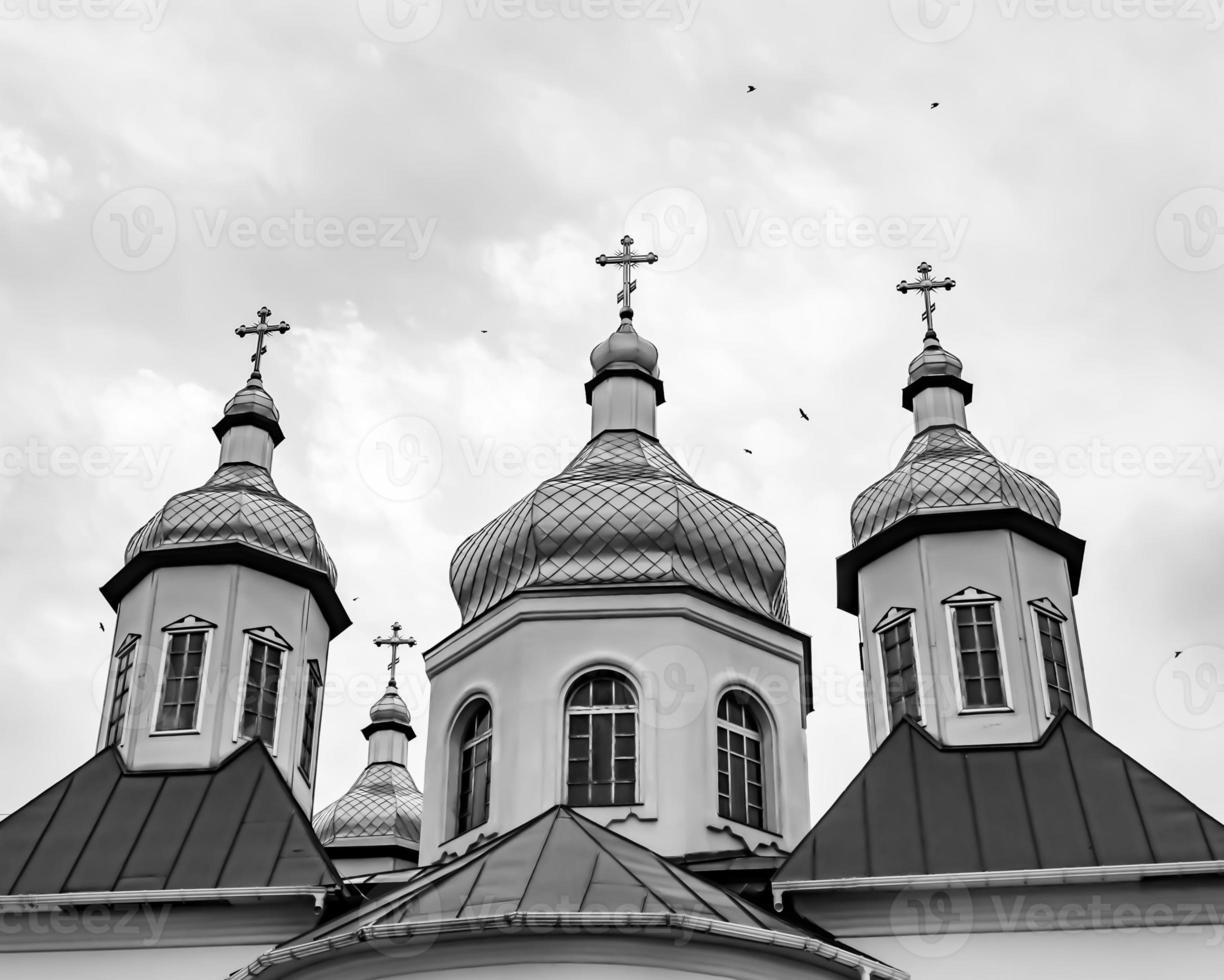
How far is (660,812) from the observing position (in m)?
14.6

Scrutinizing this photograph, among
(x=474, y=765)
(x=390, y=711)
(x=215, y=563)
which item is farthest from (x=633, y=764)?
(x=390, y=711)

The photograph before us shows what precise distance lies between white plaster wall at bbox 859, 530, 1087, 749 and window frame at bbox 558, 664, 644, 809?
98.5 inches

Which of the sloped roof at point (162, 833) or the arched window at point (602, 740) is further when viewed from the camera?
the arched window at point (602, 740)

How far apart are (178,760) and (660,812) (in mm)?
4841

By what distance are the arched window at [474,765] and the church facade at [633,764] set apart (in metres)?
0.05

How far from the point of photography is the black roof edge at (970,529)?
15.9 meters

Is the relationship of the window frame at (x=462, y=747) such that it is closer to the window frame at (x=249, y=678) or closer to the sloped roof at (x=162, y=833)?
A: the sloped roof at (x=162, y=833)

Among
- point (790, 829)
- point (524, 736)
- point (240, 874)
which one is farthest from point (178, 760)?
point (790, 829)

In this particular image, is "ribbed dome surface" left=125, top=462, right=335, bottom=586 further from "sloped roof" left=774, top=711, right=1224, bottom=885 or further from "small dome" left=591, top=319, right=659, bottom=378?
"sloped roof" left=774, top=711, right=1224, bottom=885

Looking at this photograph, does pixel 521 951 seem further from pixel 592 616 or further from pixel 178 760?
pixel 178 760

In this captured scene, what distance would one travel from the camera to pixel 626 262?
1945 centimetres

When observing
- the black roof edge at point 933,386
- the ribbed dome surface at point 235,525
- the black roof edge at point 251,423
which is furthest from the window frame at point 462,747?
the black roof edge at point 933,386

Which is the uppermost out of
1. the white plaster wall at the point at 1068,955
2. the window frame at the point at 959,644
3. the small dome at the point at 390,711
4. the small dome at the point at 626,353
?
the small dome at the point at 626,353

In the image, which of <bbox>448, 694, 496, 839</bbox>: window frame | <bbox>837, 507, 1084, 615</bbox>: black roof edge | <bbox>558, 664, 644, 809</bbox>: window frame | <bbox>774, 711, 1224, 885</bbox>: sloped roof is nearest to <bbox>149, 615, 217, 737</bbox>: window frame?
<bbox>448, 694, 496, 839</bbox>: window frame
